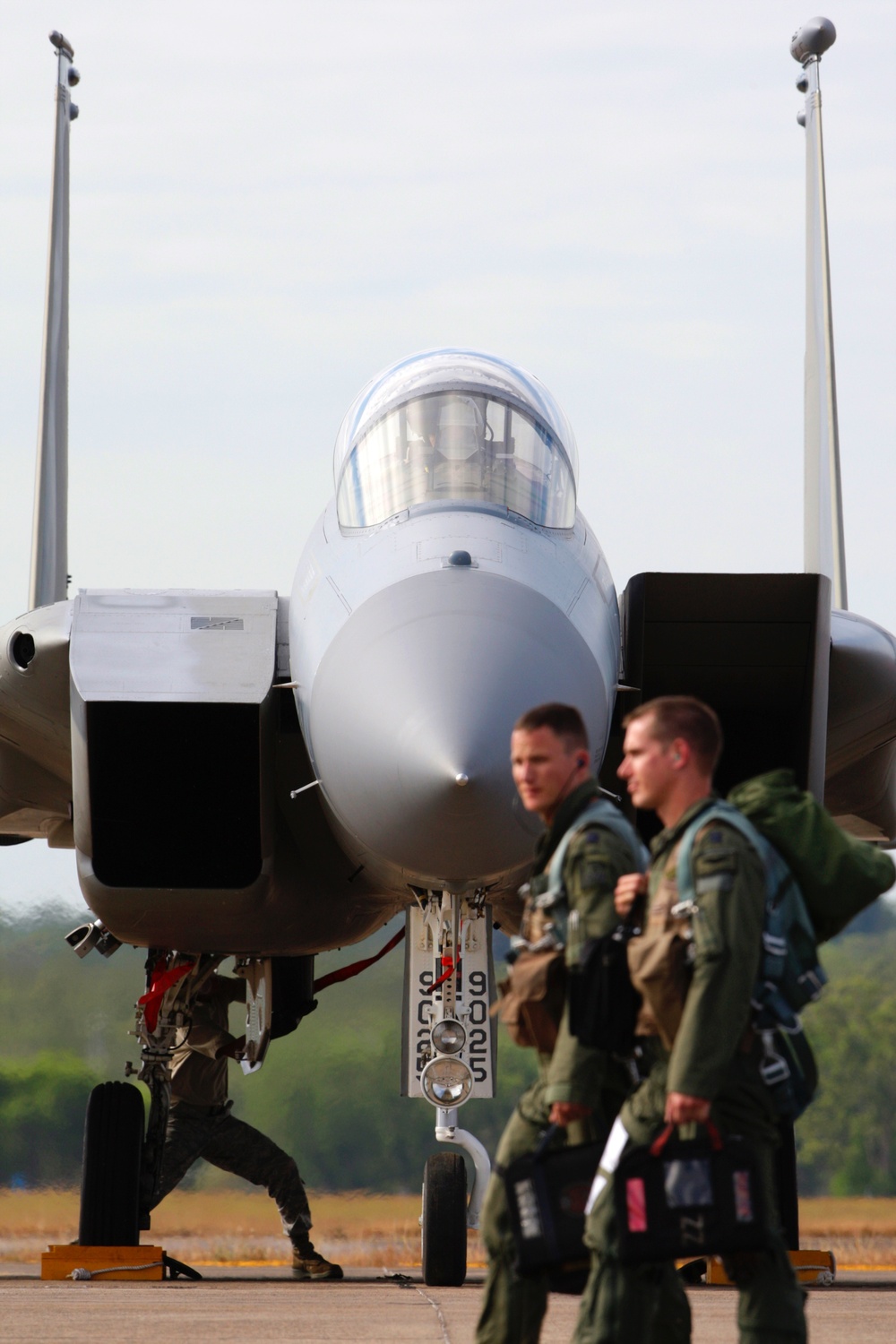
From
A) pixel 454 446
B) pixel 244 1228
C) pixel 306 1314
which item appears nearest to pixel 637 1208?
pixel 306 1314

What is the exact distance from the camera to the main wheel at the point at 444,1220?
7184mm

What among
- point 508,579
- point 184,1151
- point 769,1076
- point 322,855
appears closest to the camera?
point 769,1076

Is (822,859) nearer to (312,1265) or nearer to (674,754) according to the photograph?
(674,754)

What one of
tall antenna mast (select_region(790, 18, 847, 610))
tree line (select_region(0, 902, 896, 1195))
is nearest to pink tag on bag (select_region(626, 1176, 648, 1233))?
tall antenna mast (select_region(790, 18, 847, 610))

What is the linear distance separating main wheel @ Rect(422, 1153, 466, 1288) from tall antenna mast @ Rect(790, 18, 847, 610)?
437cm

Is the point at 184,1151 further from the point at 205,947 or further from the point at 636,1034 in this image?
the point at 636,1034

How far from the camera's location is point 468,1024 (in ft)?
21.9

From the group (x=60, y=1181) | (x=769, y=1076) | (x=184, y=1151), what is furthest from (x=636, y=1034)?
(x=60, y=1181)

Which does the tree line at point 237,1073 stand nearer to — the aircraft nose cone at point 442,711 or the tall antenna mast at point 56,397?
the tall antenna mast at point 56,397

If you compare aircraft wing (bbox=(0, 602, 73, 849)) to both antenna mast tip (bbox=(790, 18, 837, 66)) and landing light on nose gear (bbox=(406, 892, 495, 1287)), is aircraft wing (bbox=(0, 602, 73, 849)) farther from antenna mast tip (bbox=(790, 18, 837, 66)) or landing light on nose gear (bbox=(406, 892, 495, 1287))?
antenna mast tip (bbox=(790, 18, 837, 66))

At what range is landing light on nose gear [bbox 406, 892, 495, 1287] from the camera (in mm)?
6621

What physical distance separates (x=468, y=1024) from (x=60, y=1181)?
9334mm

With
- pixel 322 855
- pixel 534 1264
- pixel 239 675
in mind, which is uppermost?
pixel 239 675

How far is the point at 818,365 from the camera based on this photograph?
35.3 ft
